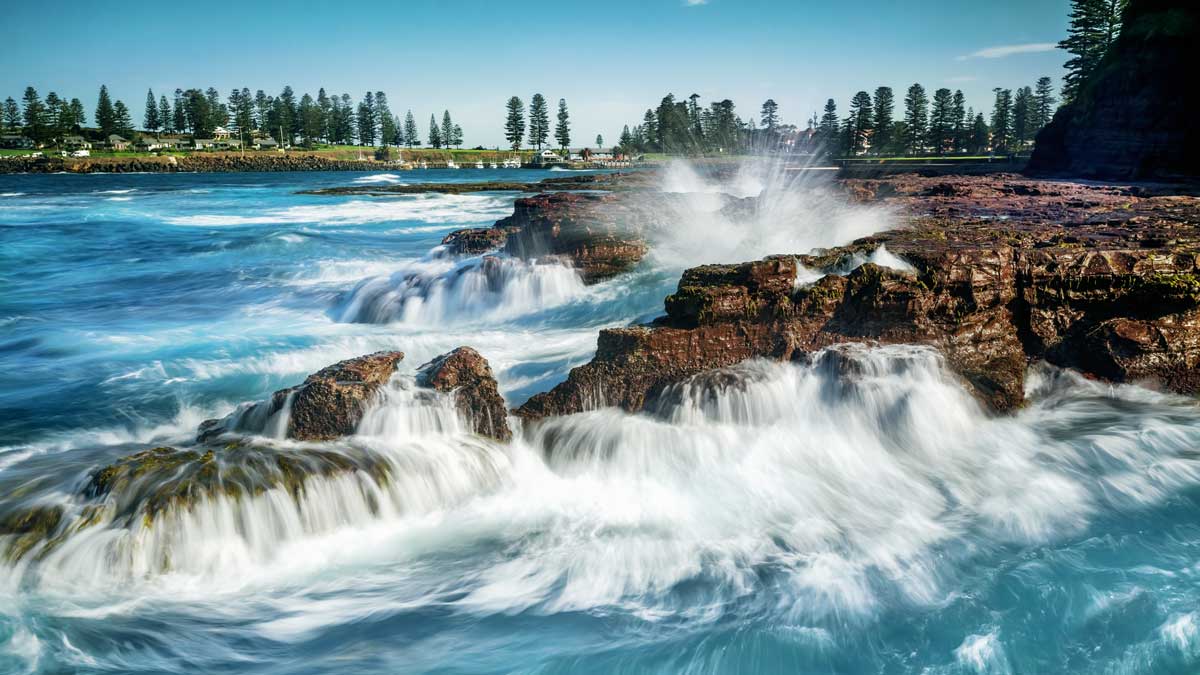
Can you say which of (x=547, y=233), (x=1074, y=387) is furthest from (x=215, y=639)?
(x=547, y=233)

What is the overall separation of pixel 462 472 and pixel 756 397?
3252 mm

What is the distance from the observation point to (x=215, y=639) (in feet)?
15.8

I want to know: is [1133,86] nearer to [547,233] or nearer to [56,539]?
[547,233]

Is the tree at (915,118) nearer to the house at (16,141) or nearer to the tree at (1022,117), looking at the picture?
the tree at (1022,117)

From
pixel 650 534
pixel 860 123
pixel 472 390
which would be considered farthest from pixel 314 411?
pixel 860 123

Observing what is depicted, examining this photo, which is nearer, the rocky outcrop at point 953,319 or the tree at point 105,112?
the rocky outcrop at point 953,319

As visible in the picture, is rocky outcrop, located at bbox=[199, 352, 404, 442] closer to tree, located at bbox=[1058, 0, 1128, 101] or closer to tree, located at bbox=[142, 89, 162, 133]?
tree, located at bbox=[1058, 0, 1128, 101]

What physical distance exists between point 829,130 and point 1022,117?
24540 millimetres

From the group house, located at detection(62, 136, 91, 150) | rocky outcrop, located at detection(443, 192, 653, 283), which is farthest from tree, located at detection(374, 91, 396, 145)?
rocky outcrop, located at detection(443, 192, 653, 283)

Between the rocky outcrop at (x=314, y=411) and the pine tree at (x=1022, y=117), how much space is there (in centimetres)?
9800

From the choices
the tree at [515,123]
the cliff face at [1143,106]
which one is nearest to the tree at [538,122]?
the tree at [515,123]

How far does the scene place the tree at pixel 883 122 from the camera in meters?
73.8

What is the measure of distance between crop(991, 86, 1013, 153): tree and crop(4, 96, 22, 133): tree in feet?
506

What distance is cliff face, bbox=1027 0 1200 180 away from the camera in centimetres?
2578
